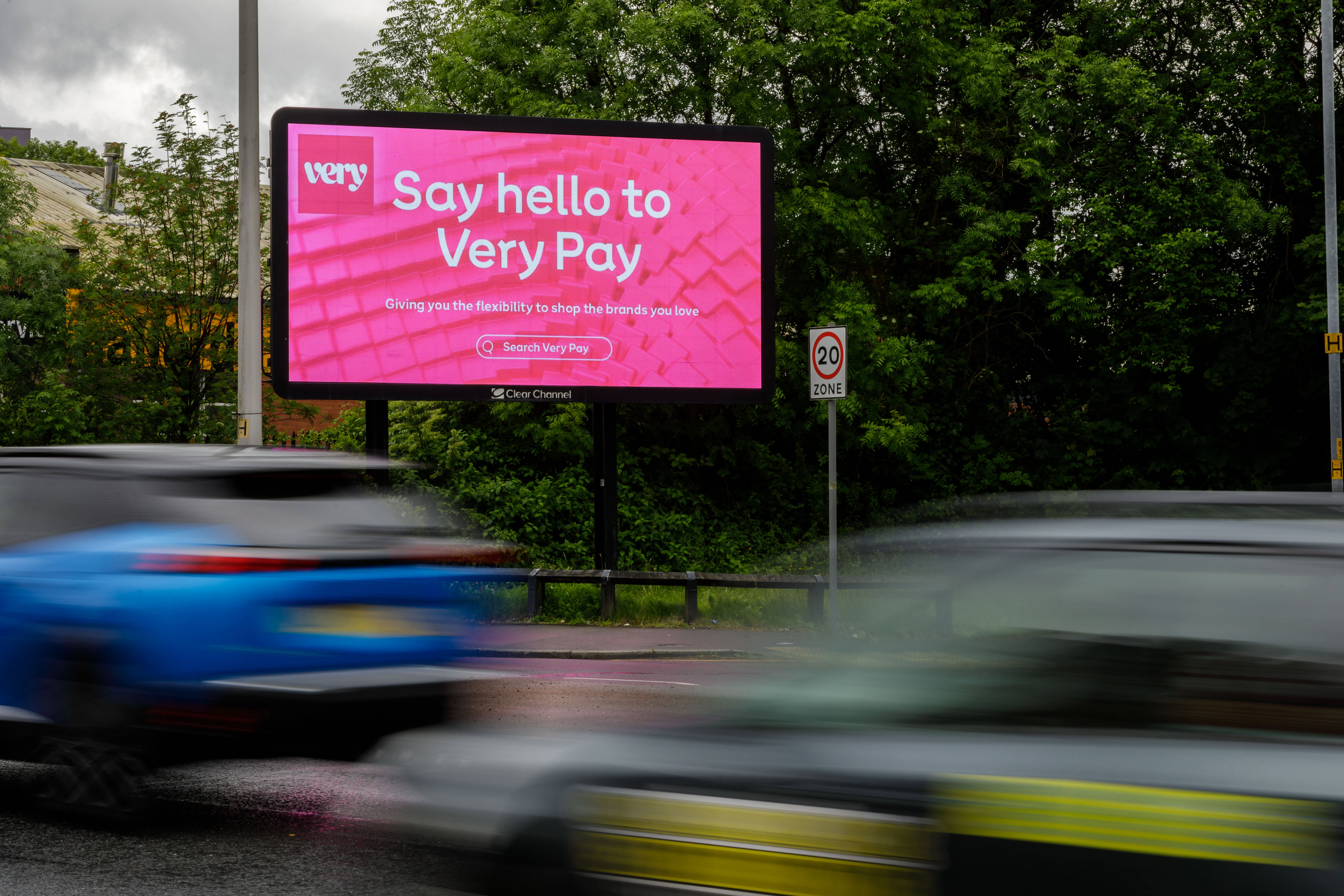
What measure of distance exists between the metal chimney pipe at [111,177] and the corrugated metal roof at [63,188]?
107 centimetres

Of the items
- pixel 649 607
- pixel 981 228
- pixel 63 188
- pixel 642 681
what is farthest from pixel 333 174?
pixel 63 188

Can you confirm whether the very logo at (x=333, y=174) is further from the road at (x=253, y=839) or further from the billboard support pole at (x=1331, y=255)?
the billboard support pole at (x=1331, y=255)

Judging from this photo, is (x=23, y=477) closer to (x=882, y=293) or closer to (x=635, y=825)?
(x=635, y=825)

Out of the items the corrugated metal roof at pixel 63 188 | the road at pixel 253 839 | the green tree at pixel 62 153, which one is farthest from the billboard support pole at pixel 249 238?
the green tree at pixel 62 153

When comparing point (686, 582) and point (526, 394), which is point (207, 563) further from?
point (526, 394)

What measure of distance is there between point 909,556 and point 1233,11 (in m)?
13.2

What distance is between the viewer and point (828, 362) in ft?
40.2

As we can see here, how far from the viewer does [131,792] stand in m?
4.71

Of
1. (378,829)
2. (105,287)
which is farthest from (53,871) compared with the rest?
(105,287)

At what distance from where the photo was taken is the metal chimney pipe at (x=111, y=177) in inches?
903

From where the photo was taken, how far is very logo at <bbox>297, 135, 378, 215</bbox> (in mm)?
14703

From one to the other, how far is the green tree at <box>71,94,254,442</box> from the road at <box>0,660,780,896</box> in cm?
1651

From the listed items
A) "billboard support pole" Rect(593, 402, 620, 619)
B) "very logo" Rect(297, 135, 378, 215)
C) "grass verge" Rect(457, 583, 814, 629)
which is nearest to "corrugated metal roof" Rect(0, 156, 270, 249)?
"very logo" Rect(297, 135, 378, 215)

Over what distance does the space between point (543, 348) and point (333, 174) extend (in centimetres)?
342
